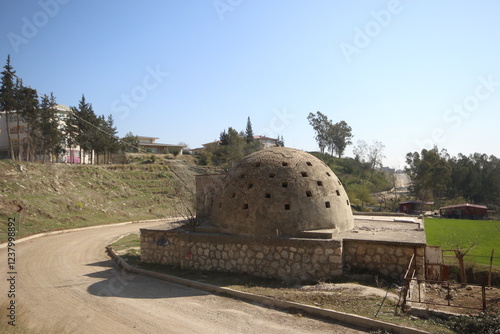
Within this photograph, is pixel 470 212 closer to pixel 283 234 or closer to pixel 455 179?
pixel 455 179

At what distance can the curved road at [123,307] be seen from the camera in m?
8.05

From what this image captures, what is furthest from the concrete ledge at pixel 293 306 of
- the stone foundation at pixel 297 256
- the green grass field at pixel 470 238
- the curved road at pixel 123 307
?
the green grass field at pixel 470 238

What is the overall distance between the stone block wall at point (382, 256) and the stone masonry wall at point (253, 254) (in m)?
0.74

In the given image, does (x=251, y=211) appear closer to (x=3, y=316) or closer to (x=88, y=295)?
(x=88, y=295)

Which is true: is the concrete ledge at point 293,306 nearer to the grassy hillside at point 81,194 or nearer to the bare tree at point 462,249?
the bare tree at point 462,249

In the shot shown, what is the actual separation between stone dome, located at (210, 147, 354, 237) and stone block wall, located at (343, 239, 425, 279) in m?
1.27

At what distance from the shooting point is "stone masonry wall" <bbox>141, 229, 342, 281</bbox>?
35.3ft

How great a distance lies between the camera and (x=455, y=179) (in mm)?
55781

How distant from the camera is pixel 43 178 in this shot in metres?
30.6

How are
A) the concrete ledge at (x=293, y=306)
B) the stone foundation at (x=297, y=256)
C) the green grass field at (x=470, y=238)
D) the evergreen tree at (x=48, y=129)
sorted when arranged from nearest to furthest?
the concrete ledge at (x=293, y=306) < the stone foundation at (x=297, y=256) < the green grass field at (x=470, y=238) < the evergreen tree at (x=48, y=129)

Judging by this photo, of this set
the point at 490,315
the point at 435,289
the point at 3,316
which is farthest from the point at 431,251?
the point at 3,316

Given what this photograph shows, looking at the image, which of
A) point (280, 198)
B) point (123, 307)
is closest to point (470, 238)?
point (280, 198)

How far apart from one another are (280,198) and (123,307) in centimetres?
607

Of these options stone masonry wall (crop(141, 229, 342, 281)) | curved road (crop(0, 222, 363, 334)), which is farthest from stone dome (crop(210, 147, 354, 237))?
curved road (crop(0, 222, 363, 334))
